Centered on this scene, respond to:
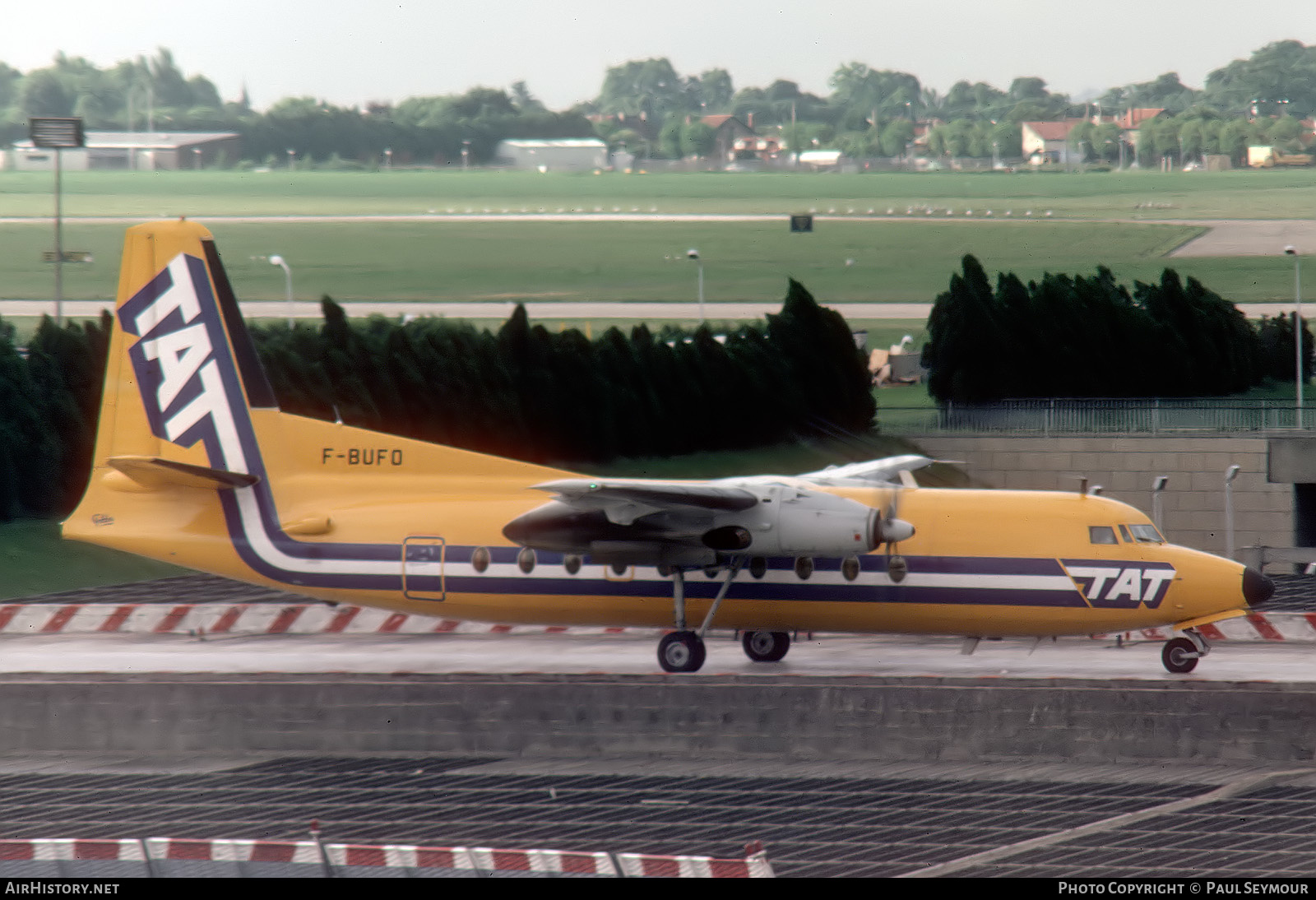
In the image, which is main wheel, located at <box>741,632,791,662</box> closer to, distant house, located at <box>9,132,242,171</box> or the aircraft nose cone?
the aircraft nose cone

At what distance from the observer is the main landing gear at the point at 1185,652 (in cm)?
2495

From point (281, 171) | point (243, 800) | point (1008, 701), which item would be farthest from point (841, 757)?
point (281, 171)

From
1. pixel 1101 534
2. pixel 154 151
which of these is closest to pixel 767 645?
pixel 1101 534

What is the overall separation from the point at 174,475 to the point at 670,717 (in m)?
10.6

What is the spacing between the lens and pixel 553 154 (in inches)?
3393

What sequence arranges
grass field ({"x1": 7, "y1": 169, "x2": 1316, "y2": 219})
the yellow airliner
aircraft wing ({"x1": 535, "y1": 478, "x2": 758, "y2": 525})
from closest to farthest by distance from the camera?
aircraft wing ({"x1": 535, "y1": 478, "x2": 758, "y2": 525}) → the yellow airliner → grass field ({"x1": 7, "y1": 169, "x2": 1316, "y2": 219})

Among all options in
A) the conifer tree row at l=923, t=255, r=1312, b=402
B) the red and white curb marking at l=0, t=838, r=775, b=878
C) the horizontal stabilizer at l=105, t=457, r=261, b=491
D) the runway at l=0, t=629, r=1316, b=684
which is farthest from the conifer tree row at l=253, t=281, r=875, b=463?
the red and white curb marking at l=0, t=838, r=775, b=878

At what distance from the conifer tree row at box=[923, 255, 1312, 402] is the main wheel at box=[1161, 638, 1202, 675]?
30.7 m

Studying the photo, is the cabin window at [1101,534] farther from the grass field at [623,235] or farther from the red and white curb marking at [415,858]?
the grass field at [623,235]

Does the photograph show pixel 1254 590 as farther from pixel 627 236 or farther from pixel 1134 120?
pixel 1134 120

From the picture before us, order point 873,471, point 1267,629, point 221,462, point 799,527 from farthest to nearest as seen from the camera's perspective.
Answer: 1. point 1267,629
2. point 873,471
3. point 221,462
4. point 799,527

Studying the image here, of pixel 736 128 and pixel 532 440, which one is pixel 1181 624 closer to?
pixel 532 440

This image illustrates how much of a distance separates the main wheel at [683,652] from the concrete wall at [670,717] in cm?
424

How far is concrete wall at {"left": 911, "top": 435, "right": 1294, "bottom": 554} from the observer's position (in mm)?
47438
